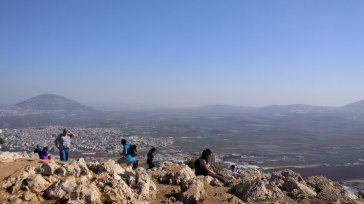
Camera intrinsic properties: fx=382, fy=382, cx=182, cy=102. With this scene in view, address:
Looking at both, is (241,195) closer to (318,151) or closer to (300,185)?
(300,185)

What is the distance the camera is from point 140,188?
40.4 ft

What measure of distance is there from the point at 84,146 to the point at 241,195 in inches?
2635

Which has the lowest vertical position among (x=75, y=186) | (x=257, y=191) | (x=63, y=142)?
(x=257, y=191)

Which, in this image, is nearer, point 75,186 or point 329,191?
point 75,186

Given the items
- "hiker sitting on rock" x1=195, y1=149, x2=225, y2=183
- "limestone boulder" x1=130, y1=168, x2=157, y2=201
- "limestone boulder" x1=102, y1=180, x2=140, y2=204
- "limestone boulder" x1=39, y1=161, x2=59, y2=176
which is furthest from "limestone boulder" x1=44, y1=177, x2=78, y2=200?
"hiker sitting on rock" x1=195, y1=149, x2=225, y2=183

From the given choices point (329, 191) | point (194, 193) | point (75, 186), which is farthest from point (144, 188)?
point (329, 191)

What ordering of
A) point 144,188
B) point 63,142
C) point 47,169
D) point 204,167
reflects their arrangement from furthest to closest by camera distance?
point 63,142 → point 204,167 → point 47,169 → point 144,188

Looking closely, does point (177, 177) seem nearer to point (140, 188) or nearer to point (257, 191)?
point (140, 188)

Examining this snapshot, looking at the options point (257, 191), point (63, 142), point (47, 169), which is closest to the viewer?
point (47, 169)

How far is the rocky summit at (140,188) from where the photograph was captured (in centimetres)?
1128

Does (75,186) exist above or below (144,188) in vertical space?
above

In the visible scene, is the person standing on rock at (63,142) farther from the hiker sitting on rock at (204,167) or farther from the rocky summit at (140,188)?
the hiker sitting on rock at (204,167)

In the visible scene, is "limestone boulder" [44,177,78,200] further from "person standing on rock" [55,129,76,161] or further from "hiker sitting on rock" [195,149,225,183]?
"person standing on rock" [55,129,76,161]

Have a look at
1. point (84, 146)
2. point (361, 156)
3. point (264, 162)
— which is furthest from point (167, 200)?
point (361, 156)
